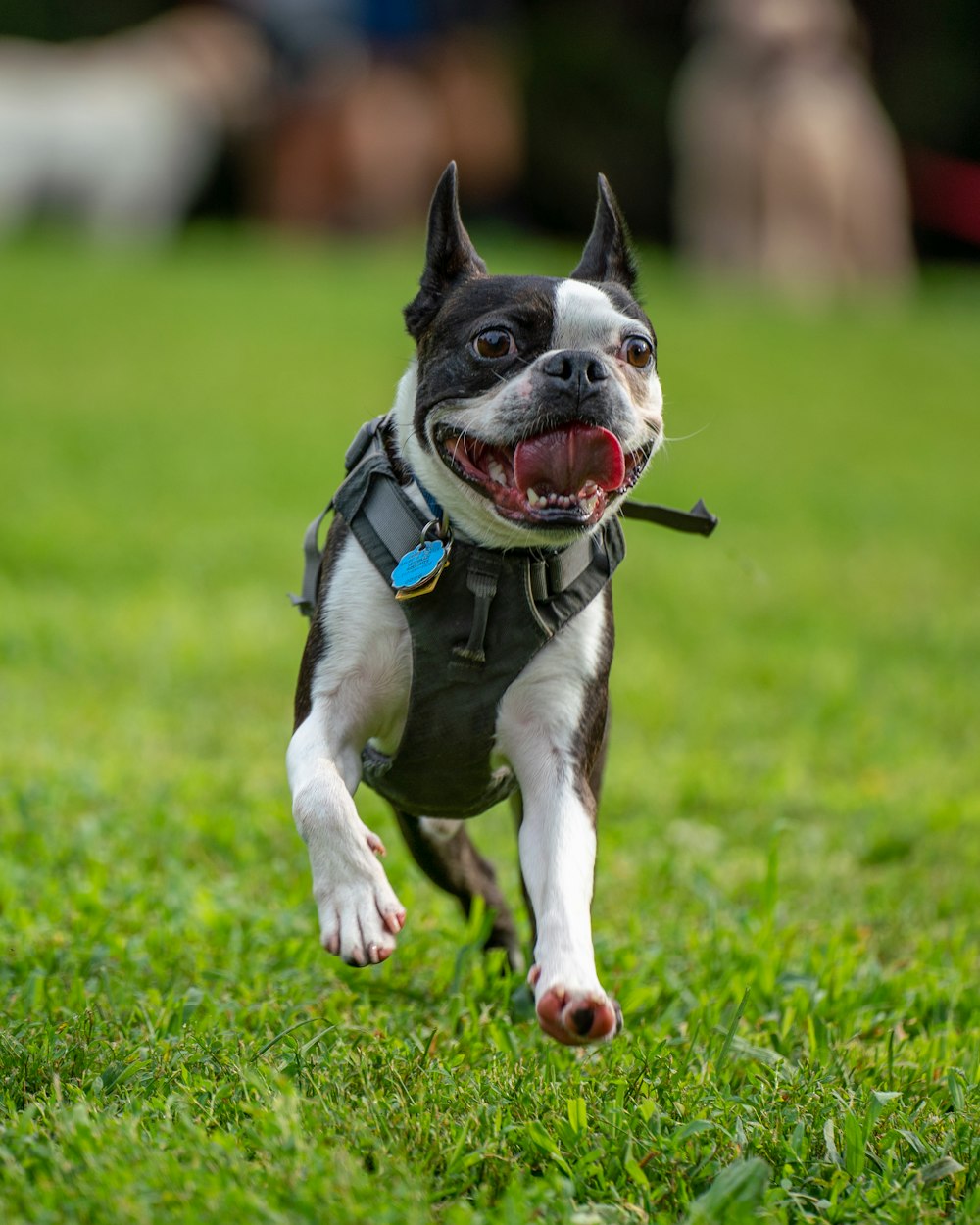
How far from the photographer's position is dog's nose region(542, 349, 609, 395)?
10.6 ft

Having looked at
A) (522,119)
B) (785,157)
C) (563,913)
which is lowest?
(522,119)

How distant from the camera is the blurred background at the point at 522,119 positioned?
66.9ft

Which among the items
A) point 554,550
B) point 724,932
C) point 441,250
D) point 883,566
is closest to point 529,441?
point 554,550

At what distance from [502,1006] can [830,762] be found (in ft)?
9.60

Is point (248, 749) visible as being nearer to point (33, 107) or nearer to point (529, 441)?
point (529, 441)

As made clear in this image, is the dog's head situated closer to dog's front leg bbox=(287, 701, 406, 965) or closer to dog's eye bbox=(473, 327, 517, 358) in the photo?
dog's eye bbox=(473, 327, 517, 358)

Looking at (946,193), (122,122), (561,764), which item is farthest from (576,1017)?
(946,193)

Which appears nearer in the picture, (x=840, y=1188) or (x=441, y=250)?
(x=840, y=1188)

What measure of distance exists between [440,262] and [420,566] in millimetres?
755

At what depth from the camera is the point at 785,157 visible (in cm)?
1981

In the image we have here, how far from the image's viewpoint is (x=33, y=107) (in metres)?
20.3

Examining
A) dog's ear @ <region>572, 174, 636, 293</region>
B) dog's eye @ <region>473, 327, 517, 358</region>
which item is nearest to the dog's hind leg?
dog's eye @ <region>473, 327, 517, 358</region>

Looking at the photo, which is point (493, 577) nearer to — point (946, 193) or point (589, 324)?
point (589, 324)

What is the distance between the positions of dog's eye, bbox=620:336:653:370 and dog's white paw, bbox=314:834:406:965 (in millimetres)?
1118
